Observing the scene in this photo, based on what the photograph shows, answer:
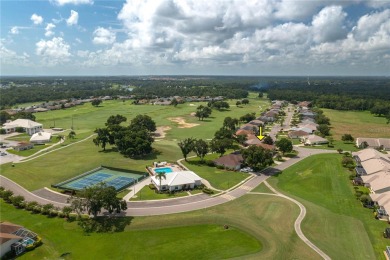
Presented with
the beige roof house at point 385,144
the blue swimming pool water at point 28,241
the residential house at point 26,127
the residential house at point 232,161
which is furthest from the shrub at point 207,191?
the residential house at point 26,127

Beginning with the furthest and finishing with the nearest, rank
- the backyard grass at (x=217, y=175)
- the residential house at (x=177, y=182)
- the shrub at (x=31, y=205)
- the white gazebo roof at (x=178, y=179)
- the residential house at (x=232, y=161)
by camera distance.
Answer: the residential house at (x=232, y=161) < the backyard grass at (x=217, y=175) < the white gazebo roof at (x=178, y=179) < the residential house at (x=177, y=182) < the shrub at (x=31, y=205)

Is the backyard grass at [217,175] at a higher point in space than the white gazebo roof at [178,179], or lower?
lower

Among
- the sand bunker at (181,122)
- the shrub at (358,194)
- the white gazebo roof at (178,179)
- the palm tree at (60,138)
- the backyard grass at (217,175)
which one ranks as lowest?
the backyard grass at (217,175)

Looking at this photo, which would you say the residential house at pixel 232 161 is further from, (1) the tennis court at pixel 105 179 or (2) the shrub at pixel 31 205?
(2) the shrub at pixel 31 205

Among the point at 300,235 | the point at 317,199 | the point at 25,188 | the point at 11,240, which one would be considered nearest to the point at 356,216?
the point at 317,199

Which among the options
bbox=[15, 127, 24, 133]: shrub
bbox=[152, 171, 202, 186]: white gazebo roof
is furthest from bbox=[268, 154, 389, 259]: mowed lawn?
bbox=[15, 127, 24, 133]: shrub

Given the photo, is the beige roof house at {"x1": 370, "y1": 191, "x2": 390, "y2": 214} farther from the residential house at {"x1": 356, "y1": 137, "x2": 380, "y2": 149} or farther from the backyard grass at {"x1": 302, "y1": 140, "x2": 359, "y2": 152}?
the residential house at {"x1": 356, "y1": 137, "x2": 380, "y2": 149}

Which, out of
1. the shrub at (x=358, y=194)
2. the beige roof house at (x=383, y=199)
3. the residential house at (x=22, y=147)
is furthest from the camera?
the residential house at (x=22, y=147)
